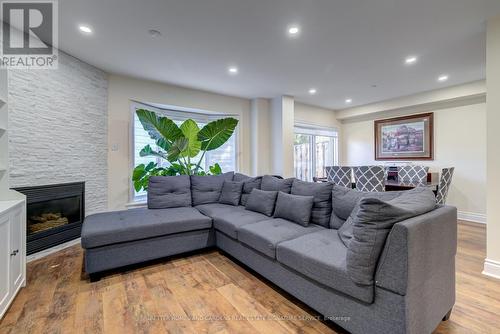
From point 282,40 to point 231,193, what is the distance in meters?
2.25

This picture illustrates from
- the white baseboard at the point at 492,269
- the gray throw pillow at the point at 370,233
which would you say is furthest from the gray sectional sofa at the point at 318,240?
the white baseboard at the point at 492,269

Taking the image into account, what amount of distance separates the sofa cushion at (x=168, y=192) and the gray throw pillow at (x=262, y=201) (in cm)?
104

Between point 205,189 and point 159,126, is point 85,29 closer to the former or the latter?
point 159,126

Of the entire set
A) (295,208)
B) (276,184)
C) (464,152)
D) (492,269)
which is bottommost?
(492,269)

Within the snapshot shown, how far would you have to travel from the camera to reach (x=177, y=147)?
395 cm

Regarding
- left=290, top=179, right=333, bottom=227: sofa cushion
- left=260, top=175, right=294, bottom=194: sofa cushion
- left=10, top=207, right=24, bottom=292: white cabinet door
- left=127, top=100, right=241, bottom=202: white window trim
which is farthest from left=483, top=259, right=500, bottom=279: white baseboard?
left=10, top=207, right=24, bottom=292: white cabinet door

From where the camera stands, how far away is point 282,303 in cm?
195

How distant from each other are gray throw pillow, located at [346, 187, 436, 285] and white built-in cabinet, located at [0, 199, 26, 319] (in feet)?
8.35

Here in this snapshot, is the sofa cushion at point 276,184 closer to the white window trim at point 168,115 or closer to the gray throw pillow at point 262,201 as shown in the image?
the gray throw pillow at point 262,201

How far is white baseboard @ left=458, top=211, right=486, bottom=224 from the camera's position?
172 inches

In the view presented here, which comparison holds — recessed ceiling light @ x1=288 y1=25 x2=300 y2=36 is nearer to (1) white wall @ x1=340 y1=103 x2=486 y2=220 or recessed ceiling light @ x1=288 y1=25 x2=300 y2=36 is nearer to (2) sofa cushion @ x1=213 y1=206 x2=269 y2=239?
(2) sofa cushion @ x1=213 y1=206 x2=269 y2=239

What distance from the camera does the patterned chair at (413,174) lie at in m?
4.48

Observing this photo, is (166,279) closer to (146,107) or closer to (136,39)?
(136,39)

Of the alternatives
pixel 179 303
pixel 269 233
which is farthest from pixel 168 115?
pixel 179 303
